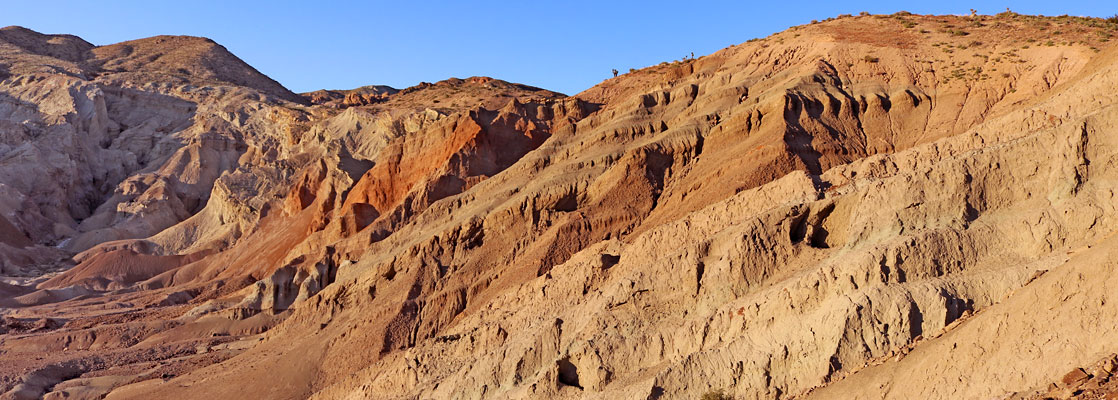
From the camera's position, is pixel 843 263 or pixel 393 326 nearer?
pixel 843 263

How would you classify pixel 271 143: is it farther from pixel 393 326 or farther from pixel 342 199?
pixel 393 326

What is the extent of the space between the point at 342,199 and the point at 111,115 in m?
45.5

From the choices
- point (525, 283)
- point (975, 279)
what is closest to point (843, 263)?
point (975, 279)

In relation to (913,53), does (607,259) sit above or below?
below

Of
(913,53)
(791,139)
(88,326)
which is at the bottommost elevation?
(88,326)

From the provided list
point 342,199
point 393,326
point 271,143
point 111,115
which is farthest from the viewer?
point 111,115

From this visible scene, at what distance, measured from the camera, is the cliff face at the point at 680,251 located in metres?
17.5

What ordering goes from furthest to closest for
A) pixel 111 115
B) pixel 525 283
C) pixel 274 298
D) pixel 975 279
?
pixel 111 115 → pixel 274 298 → pixel 525 283 → pixel 975 279

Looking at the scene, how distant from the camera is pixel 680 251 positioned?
22.8 metres

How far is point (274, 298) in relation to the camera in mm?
39469

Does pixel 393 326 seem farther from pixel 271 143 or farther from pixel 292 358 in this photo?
pixel 271 143

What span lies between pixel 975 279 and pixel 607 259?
9.64 metres

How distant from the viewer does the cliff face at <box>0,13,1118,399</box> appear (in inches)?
690

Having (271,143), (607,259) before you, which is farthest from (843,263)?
(271,143)
